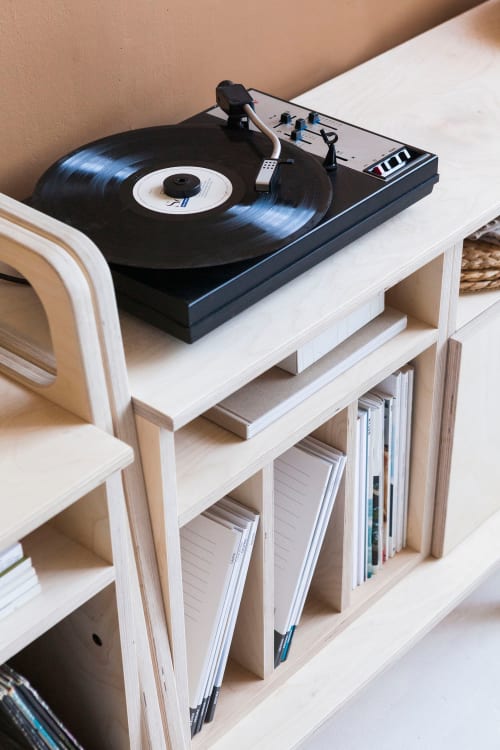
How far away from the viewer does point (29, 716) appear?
108 cm

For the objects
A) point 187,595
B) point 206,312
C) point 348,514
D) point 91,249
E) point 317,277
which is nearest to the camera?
point 91,249

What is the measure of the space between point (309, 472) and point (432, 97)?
600mm

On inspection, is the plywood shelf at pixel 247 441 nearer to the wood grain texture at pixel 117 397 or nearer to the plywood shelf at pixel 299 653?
the wood grain texture at pixel 117 397

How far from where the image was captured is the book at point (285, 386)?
117cm

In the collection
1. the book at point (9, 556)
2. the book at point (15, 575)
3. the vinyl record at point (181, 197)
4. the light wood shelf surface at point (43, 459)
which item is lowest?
the book at point (15, 575)

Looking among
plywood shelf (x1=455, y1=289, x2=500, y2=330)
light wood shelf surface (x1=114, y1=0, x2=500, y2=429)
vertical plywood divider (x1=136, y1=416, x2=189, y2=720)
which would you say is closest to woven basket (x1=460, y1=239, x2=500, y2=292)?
plywood shelf (x1=455, y1=289, x2=500, y2=330)

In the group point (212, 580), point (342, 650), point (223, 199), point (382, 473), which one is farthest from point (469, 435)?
point (223, 199)

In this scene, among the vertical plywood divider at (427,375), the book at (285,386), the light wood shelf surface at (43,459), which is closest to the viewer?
the light wood shelf surface at (43,459)

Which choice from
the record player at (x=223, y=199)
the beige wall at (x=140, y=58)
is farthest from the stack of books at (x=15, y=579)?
the beige wall at (x=140, y=58)

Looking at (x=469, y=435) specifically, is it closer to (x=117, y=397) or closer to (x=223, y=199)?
(x=223, y=199)

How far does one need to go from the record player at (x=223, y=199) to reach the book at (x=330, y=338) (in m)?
0.11

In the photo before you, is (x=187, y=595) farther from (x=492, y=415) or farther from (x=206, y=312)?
(x=492, y=415)

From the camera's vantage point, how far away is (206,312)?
104cm

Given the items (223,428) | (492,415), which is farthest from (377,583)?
(223,428)
